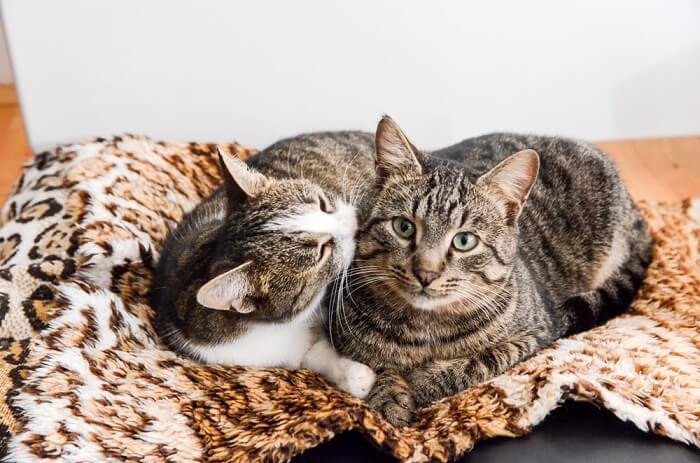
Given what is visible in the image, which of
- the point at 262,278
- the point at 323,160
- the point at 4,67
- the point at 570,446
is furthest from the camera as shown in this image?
the point at 4,67

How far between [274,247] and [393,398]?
0.40 m

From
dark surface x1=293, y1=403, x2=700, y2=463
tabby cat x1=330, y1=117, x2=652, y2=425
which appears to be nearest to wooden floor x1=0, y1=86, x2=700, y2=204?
tabby cat x1=330, y1=117, x2=652, y2=425

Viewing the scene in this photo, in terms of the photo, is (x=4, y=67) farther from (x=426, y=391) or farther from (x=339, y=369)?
(x=426, y=391)

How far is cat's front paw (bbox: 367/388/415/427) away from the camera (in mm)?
1411

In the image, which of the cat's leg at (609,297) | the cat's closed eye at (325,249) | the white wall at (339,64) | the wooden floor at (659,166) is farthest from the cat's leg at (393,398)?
the wooden floor at (659,166)

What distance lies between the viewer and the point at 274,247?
1427 mm

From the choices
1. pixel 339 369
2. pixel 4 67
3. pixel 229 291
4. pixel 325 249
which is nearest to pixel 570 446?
pixel 339 369

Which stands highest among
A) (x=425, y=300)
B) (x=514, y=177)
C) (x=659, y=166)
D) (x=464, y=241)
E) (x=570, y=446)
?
(x=514, y=177)

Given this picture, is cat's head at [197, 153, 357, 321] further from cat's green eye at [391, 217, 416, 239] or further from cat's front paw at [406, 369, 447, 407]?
cat's front paw at [406, 369, 447, 407]

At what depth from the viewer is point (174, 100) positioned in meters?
2.33

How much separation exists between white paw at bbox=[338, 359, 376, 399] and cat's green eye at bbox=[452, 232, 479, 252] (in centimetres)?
34

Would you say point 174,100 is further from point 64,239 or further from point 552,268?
point 552,268

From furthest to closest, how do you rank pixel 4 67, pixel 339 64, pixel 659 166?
pixel 4 67 < pixel 659 166 < pixel 339 64

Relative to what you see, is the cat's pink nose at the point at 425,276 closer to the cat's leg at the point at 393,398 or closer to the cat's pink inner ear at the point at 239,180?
the cat's leg at the point at 393,398
